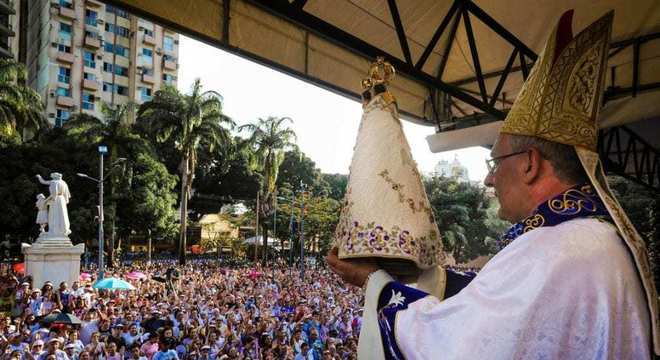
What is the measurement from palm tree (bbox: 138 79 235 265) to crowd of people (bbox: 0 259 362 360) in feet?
47.6

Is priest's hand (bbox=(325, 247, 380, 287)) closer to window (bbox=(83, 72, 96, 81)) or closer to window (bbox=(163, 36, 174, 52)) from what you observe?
window (bbox=(83, 72, 96, 81))

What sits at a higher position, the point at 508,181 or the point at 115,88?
the point at 115,88

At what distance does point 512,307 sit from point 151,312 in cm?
1130

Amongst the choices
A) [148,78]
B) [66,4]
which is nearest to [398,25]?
[66,4]

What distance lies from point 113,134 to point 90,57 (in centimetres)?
2425

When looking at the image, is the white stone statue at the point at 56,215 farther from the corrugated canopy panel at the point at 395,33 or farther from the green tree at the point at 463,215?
the green tree at the point at 463,215

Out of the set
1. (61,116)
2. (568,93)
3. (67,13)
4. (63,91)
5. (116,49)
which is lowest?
(568,93)

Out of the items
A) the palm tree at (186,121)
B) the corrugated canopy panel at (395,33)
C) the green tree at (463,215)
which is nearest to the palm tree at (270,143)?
the palm tree at (186,121)

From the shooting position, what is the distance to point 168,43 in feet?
188

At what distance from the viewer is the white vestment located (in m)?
1.09

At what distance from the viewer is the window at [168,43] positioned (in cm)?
5691

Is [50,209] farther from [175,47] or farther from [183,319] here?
[175,47]

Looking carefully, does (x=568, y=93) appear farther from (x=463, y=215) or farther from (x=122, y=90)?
(x=122, y=90)

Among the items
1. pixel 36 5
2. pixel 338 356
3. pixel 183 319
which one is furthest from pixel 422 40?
pixel 36 5
